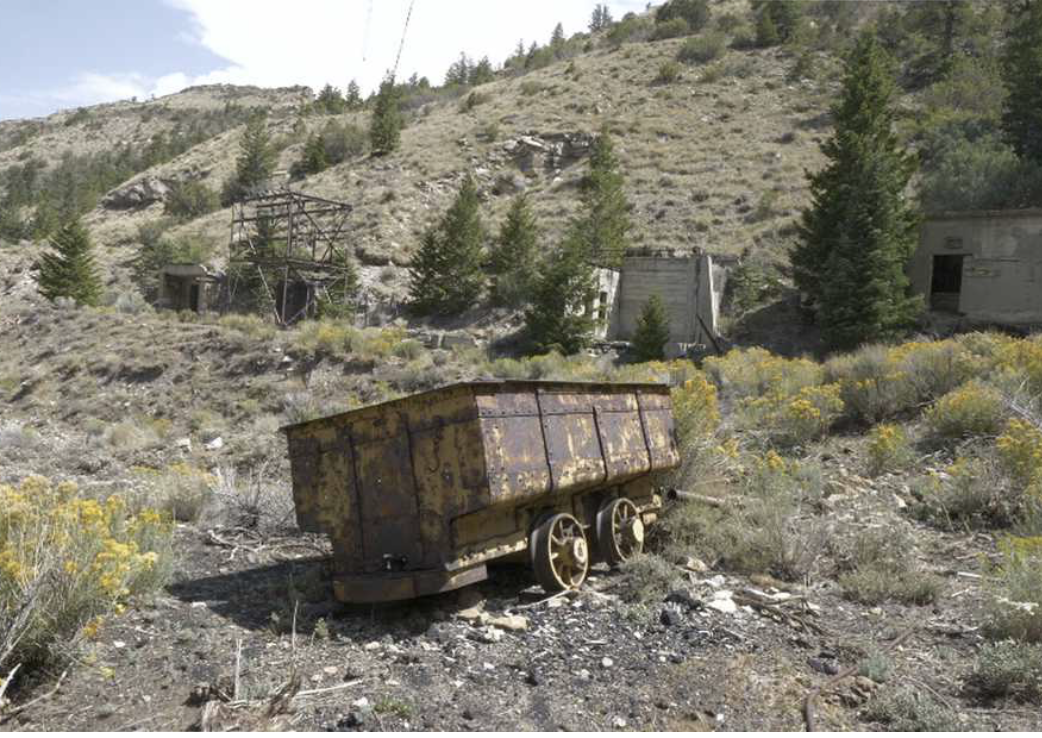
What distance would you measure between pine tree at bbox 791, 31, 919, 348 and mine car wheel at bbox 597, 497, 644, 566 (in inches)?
726

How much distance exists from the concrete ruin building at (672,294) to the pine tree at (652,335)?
2.20 feet

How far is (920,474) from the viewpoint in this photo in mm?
10070

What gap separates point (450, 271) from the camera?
1261 inches

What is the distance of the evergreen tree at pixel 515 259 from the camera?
30.9m

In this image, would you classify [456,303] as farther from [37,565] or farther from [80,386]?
[37,565]

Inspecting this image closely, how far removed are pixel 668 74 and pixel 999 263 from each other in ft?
118

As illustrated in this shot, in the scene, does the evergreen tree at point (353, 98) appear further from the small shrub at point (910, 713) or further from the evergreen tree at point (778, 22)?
the small shrub at point (910, 713)

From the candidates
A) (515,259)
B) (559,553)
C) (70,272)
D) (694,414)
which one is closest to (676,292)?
(515,259)

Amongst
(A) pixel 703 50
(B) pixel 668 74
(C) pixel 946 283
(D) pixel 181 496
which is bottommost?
(C) pixel 946 283

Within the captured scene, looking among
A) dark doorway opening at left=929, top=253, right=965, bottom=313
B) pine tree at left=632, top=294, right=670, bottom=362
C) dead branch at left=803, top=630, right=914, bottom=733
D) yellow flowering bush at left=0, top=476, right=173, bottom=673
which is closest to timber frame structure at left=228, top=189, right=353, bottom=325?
pine tree at left=632, top=294, right=670, bottom=362

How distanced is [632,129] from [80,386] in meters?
35.8

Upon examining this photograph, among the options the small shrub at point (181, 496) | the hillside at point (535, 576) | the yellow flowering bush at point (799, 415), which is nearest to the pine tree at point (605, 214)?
the hillside at point (535, 576)

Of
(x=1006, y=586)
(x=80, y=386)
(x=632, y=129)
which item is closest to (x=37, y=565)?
(x=1006, y=586)

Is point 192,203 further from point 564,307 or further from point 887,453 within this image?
point 887,453
